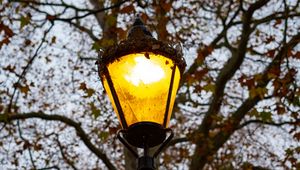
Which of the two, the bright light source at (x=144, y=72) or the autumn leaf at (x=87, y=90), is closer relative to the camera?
the bright light source at (x=144, y=72)

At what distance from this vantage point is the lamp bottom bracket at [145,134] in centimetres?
315

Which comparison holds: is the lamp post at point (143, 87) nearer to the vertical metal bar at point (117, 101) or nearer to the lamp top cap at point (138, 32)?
the vertical metal bar at point (117, 101)

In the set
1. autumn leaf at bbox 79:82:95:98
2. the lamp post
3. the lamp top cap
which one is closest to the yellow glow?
the lamp post

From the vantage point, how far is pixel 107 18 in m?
10.6

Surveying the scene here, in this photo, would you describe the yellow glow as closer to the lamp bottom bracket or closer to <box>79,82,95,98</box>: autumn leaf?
the lamp bottom bracket

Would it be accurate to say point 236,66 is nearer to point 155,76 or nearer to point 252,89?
point 252,89

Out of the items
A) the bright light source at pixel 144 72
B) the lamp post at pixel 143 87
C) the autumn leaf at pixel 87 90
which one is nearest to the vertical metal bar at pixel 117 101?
the lamp post at pixel 143 87

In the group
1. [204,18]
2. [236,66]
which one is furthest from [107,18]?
[204,18]

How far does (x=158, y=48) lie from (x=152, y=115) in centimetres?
51

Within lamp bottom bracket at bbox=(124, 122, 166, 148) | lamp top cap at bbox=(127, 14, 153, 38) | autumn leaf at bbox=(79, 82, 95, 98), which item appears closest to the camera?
lamp bottom bracket at bbox=(124, 122, 166, 148)

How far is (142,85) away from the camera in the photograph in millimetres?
3193

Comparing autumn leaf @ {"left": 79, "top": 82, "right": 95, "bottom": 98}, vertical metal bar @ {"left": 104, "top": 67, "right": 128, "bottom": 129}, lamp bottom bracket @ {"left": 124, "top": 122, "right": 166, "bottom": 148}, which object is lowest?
lamp bottom bracket @ {"left": 124, "top": 122, "right": 166, "bottom": 148}

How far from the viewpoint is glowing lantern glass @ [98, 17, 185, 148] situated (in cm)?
317

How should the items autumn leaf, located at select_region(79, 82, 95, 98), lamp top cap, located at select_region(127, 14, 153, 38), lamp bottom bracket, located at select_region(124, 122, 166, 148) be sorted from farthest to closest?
autumn leaf, located at select_region(79, 82, 95, 98) < lamp top cap, located at select_region(127, 14, 153, 38) < lamp bottom bracket, located at select_region(124, 122, 166, 148)
